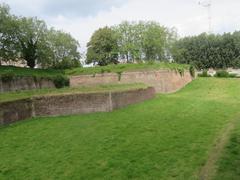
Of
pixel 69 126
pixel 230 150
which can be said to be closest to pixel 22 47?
pixel 69 126

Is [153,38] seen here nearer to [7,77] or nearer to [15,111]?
[7,77]

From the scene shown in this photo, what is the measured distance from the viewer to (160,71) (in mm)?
20500

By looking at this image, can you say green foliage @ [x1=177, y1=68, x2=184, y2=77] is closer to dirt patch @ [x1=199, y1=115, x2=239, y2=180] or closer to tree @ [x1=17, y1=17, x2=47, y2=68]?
dirt patch @ [x1=199, y1=115, x2=239, y2=180]

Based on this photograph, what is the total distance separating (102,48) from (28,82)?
65.4 feet

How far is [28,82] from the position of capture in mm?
22703

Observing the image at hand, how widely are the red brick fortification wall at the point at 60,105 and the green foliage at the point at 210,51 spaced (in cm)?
3284

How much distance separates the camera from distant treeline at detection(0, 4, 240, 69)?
29016mm

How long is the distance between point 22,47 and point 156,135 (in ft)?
86.0

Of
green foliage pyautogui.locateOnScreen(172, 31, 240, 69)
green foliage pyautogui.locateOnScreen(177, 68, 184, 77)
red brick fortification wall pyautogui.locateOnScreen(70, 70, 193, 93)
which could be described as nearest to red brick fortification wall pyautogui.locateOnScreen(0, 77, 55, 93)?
red brick fortification wall pyautogui.locateOnScreen(70, 70, 193, 93)

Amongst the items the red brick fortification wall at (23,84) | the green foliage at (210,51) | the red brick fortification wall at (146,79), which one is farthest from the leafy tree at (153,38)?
the red brick fortification wall at (23,84)

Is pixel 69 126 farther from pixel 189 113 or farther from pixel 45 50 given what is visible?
pixel 45 50

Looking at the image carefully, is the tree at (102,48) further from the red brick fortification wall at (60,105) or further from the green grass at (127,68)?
the red brick fortification wall at (60,105)

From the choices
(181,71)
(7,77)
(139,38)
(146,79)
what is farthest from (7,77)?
(139,38)

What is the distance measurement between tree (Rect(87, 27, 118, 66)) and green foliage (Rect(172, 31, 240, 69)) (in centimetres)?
1047
